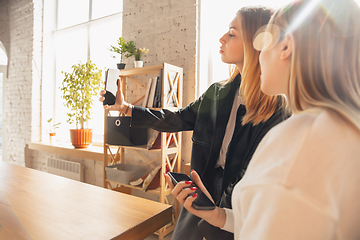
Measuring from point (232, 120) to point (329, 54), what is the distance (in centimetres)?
85

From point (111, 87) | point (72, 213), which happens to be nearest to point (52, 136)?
point (111, 87)

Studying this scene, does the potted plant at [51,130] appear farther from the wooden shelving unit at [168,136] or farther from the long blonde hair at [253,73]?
the long blonde hair at [253,73]

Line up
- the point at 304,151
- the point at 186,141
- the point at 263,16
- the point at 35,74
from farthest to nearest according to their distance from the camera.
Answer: the point at 35,74 → the point at 186,141 → the point at 263,16 → the point at 304,151

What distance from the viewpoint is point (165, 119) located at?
1511mm

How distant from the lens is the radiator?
3.48m

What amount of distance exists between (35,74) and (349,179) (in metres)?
4.80

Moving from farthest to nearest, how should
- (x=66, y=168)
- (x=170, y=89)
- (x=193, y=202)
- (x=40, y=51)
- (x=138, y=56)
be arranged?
1. (x=40, y=51)
2. (x=66, y=168)
3. (x=138, y=56)
4. (x=170, y=89)
5. (x=193, y=202)

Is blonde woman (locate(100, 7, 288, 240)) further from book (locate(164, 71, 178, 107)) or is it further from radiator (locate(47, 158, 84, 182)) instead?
radiator (locate(47, 158, 84, 182))

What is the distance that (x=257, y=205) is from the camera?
13.5 inches

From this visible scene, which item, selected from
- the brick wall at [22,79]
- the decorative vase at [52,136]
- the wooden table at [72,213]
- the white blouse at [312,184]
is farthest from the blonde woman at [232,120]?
the brick wall at [22,79]

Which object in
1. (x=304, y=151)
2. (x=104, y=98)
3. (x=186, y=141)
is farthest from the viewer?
(x=186, y=141)

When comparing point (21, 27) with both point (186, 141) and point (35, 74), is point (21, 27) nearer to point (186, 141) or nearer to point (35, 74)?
point (35, 74)

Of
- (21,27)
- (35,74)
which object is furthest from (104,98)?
(21,27)

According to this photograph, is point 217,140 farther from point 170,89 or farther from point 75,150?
point 75,150
